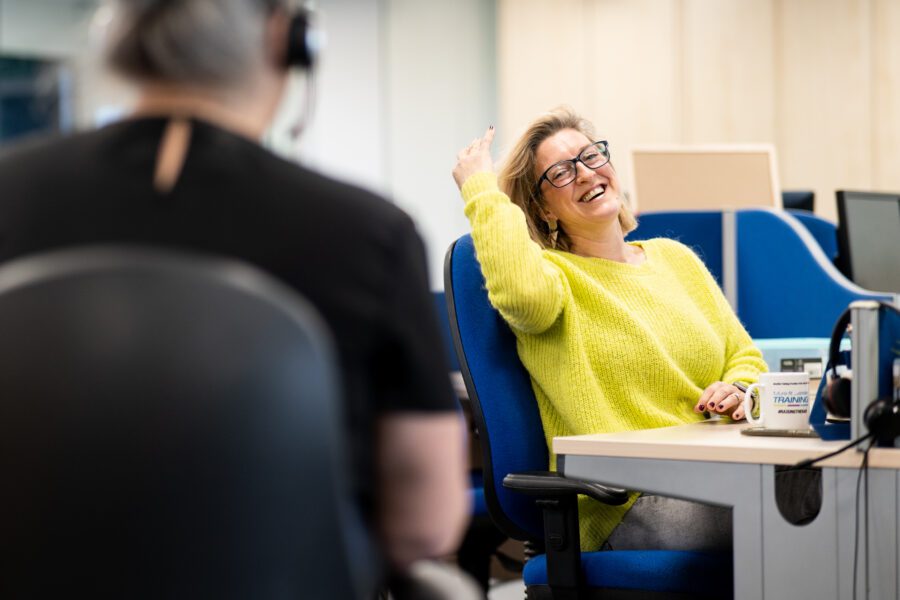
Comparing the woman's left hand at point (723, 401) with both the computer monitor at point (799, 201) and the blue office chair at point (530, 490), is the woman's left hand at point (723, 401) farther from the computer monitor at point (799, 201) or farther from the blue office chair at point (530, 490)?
Result: the computer monitor at point (799, 201)

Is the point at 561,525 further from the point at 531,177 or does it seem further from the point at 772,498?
the point at 531,177

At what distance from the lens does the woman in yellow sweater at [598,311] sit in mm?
1859

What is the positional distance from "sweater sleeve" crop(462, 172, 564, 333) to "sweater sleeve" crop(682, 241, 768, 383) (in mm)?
432

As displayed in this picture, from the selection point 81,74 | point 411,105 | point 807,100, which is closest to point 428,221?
point 411,105

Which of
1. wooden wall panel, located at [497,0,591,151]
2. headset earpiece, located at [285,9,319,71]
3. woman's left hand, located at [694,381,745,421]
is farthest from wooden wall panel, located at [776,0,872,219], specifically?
headset earpiece, located at [285,9,319,71]

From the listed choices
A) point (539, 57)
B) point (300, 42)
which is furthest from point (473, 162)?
point (539, 57)

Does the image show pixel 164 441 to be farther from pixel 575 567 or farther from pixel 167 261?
pixel 575 567

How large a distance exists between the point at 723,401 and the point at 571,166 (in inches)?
21.4

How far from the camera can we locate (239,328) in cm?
72

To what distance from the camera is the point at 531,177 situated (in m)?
2.22

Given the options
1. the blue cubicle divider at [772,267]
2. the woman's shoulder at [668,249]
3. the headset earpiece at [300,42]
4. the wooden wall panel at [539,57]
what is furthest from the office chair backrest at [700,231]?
the wooden wall panel at [539,57]

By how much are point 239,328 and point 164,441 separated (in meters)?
0.09

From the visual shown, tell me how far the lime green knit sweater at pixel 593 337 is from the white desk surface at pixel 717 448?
0.21 meters

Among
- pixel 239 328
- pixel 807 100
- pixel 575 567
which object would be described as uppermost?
pixel 807 100
